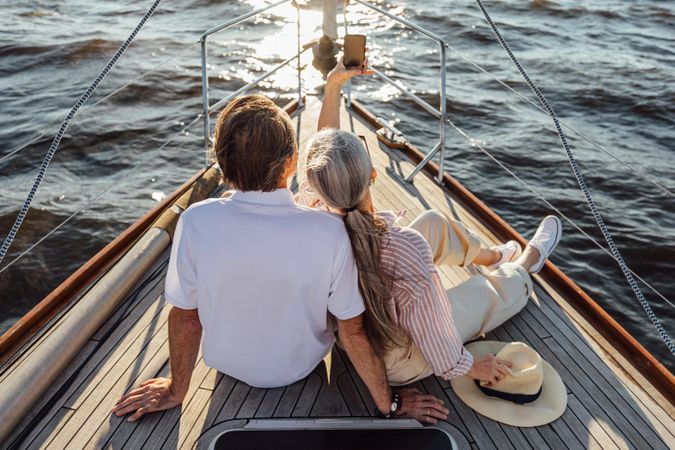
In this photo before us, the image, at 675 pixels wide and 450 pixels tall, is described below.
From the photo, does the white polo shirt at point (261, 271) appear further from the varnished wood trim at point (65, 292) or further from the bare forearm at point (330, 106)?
the bare forearm at point (330, 106)

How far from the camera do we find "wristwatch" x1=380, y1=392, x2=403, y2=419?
195 centimetres

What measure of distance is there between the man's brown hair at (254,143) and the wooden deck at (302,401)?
2.77 ft

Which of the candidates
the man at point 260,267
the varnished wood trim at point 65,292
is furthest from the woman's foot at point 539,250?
the varnished wood trim at point 65,292

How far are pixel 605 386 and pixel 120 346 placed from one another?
5.97ft

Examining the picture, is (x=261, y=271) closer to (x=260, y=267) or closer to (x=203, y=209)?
(x=260, y=267)

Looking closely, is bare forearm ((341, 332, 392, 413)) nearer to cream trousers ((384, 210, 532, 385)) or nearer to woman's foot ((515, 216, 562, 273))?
cream trousers ((384, 210, 532, 385))

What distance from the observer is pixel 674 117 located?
7.43 metres

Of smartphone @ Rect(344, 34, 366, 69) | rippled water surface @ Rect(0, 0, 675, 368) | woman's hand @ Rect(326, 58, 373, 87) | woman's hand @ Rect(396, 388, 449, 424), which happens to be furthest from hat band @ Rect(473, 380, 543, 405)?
rippled water surface @ Rect(0, 0, 675, 368)

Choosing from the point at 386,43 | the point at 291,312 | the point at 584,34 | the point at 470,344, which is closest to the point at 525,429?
the point at 470,344

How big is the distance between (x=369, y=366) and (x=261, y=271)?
0.47 metres

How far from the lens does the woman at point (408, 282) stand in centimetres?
164

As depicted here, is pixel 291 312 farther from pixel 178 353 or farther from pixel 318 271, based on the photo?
pixel 178 353

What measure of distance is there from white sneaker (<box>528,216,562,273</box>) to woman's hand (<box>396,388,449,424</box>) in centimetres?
101

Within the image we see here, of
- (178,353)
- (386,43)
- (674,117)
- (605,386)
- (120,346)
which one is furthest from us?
(386,43)
